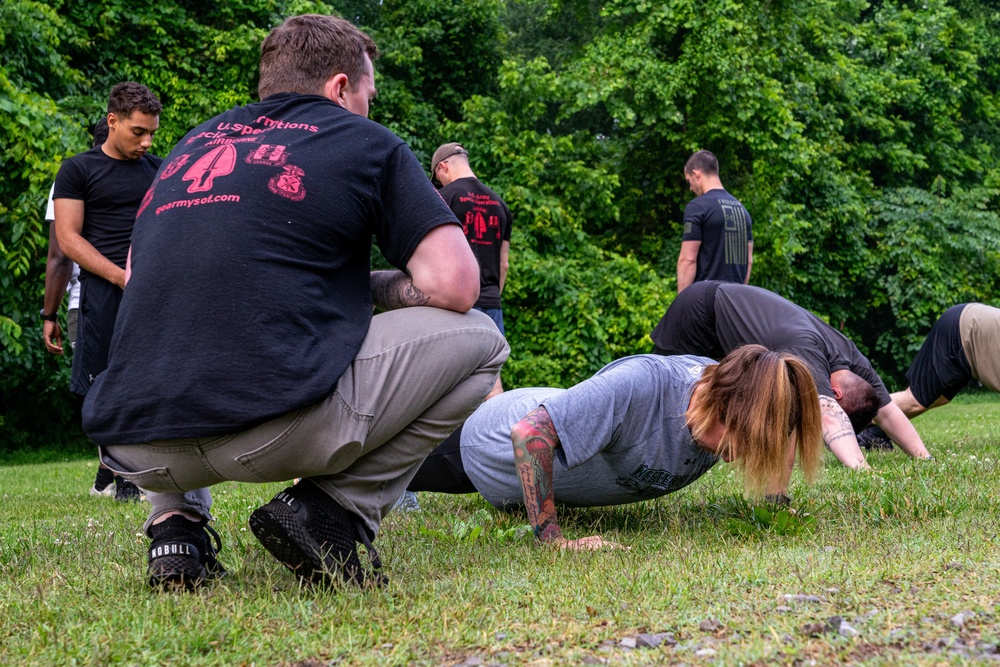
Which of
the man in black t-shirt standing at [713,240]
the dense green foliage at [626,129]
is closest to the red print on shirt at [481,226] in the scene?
the man in black t-shirt standing at [713,240]

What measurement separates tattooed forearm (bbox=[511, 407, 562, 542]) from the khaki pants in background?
468mm

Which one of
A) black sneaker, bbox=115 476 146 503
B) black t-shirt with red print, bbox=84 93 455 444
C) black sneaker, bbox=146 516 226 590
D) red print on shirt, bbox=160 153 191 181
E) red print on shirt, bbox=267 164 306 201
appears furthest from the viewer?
black sneaker, bbox=115 476 146 503

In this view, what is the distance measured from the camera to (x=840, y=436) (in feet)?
18.4

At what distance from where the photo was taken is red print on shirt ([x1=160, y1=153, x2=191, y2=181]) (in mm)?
2883

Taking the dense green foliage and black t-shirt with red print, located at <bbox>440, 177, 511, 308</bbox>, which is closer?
black t-shirt with red print, located at <bbox>440, 177, 511, 308</bbox>

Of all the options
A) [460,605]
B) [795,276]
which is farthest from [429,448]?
[795,276]

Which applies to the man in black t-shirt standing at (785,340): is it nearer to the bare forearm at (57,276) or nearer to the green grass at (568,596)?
the green grass at (568,596)

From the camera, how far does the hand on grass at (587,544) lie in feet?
11.4

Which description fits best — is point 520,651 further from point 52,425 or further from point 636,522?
point 52,425

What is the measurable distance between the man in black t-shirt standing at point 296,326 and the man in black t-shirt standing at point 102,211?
2865mm

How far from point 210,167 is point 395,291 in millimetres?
630

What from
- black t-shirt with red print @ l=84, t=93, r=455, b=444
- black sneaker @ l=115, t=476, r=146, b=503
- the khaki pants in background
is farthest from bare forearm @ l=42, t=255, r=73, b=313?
black t-shirt with red print @ l=84, t=93, r=455, b=444

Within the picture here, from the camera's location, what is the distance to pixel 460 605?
2744mm

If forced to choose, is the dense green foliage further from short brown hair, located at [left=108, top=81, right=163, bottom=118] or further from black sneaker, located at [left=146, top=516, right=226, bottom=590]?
black sneaker, located at [left=146, top=516, right=226, bottom=590]
